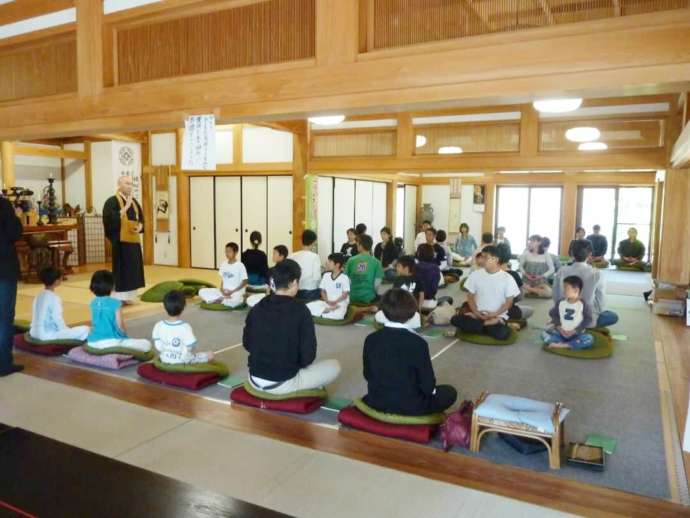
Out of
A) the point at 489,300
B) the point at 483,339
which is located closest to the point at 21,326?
the point at 483,339

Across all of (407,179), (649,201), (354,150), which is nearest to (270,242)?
(354,150)

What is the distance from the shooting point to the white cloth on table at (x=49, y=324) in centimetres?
494

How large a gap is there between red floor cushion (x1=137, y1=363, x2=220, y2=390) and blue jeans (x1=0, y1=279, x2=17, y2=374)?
1.04 metres

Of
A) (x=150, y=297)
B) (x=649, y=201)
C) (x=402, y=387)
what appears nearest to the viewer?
(x=402, y=387)

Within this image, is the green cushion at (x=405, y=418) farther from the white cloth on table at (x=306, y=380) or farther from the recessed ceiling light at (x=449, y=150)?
the recessed ceiling light at (x=449, y=150)

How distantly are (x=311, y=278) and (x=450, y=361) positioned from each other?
8.83 ft

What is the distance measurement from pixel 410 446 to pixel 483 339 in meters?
2.61

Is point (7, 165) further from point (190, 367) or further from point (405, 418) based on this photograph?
point (405, 418)

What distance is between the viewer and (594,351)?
5.12 metres

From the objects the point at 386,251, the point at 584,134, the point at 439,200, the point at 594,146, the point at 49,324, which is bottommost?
the point at 49,324

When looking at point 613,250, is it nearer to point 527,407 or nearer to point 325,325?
point 325,325

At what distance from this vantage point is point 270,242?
1123 centimetres

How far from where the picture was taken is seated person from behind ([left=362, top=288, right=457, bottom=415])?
3.05 meters

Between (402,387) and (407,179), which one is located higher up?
(407,179)
